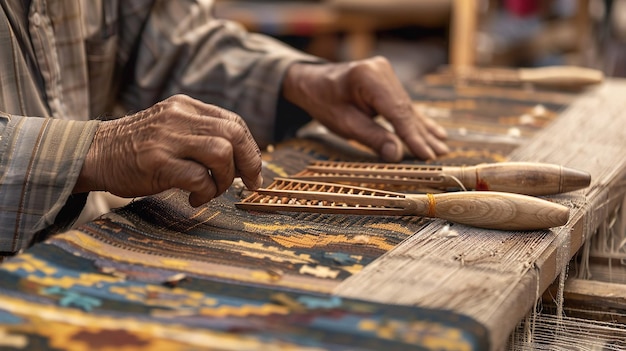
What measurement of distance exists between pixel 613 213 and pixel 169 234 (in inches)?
32.1

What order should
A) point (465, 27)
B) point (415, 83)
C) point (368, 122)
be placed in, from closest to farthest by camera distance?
point (368, 122)
point (415, 83)
point (465, 27)

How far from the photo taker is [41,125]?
1.12 meters

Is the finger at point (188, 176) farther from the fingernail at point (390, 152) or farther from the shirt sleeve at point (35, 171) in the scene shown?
the fingernail at point (390, 152)

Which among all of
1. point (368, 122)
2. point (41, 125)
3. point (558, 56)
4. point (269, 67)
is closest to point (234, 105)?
point (269, 67)

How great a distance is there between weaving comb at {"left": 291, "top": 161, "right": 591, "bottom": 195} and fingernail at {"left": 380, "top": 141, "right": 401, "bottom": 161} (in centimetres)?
14

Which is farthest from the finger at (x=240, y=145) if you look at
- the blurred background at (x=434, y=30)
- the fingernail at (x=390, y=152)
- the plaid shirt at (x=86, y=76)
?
the blurred background at (x=434, y=30)

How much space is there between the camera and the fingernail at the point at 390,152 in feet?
5.30

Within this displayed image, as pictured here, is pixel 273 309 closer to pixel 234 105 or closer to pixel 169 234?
pixel 169 234

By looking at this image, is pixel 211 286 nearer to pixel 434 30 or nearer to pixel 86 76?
pixel 86 76

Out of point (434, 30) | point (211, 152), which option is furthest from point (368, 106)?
point (434, 30)

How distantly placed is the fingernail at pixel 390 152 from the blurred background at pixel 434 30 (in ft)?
8.25

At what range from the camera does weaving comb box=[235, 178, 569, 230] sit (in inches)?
44.1

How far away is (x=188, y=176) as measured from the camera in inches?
42.7

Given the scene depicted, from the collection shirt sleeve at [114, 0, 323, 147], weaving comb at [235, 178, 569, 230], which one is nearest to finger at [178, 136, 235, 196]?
weaving comb at [235, 178, 569, 230]
